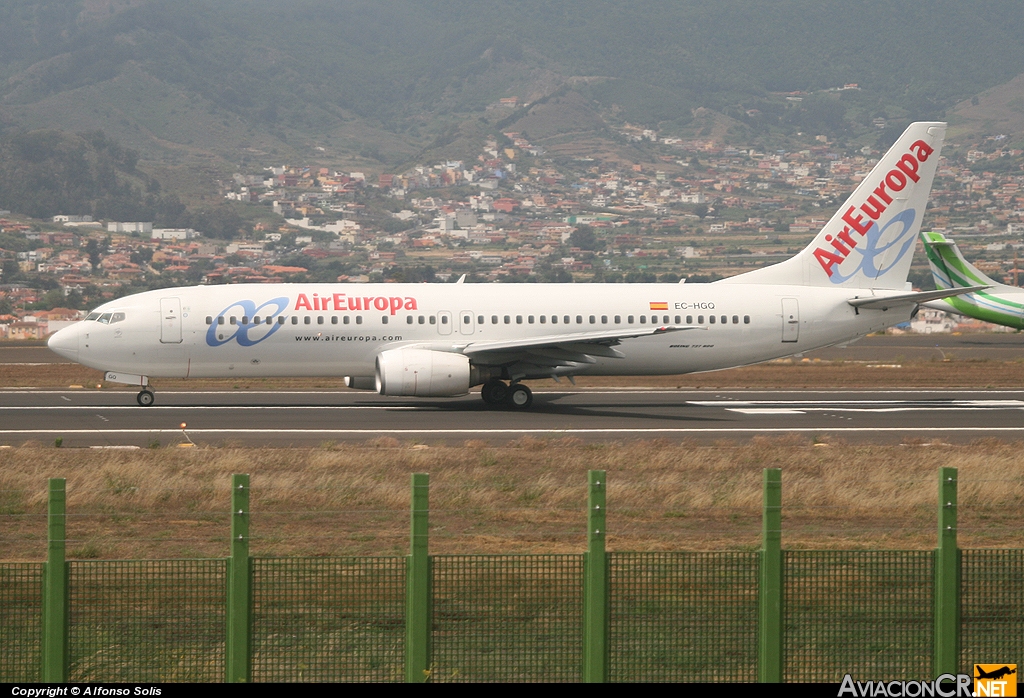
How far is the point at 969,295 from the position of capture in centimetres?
6675

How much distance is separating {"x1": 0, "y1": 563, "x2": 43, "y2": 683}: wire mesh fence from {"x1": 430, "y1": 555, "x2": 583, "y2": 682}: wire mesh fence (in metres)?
3.29

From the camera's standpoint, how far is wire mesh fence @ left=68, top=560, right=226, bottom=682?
33.1 feet

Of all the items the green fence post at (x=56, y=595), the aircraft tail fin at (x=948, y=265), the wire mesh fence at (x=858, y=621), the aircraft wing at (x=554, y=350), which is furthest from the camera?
the aircraft tail fin at (x=948, y=265)

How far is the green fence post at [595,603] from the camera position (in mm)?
9242

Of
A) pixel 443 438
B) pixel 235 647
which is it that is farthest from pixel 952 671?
pixel 443 438

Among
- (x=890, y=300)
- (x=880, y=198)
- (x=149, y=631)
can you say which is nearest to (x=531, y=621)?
(x=149, y=631)

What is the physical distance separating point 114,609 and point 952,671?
7.14m

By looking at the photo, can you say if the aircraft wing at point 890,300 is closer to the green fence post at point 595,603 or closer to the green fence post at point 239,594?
the green fence post at point 595,603

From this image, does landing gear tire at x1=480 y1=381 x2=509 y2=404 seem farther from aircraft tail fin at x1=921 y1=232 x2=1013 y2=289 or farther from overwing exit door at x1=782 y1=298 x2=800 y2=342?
aircraft tail fin at x1=921 y1=232 x2=1013 y2=289

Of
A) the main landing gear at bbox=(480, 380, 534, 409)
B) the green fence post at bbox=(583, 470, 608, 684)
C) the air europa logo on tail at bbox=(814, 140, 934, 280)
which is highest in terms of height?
the air europa logo on tail at bbox=(814, 140, 934, 280)

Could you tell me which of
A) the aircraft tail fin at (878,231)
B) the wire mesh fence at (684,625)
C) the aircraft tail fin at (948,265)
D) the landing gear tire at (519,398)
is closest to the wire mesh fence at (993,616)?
the wire mesh fence at (684,625)

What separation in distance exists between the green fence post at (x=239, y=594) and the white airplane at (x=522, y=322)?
75.9 ft

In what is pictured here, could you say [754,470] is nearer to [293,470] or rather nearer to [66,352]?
[293,470]

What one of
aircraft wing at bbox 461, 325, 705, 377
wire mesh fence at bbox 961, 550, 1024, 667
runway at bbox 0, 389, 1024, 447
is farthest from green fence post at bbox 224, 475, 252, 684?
aircraft wing at bbox 461, 325, 705, 377
